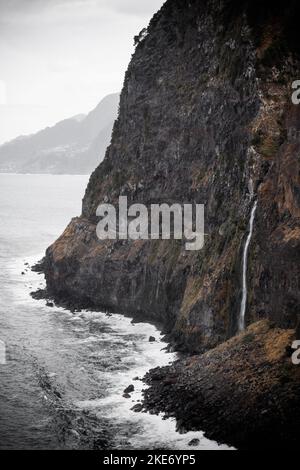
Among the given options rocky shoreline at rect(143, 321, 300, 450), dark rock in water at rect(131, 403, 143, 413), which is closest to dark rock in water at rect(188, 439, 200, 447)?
rocky shoreline at rect(143, 321, 300, 450)

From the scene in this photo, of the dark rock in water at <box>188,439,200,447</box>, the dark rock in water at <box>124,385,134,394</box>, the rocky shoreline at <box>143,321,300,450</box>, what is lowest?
the dark rock in water at <box>188,439,200,447</box>

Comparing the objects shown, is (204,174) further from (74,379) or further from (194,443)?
(194,443)

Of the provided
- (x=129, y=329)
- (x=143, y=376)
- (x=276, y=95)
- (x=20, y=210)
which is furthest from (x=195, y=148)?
(x=20, y=210)

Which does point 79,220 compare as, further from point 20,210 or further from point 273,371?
point 20,210

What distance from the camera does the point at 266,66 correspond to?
45531mm

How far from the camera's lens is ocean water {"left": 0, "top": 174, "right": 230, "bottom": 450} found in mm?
31938

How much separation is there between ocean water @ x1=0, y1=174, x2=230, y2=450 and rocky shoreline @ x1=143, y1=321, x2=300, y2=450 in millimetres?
1245

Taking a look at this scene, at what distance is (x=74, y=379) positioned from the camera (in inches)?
1614

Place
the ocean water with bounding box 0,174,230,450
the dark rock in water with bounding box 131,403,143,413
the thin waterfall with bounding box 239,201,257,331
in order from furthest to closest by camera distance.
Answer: the thin waterfall with bounding box 239,201,257,331 → the dark rock in water with bounding box 131,403,143,413 → the ocean water with bounding box 0,174,230,450

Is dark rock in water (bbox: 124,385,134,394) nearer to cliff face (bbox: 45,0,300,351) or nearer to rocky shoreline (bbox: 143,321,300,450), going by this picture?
rocky shoreline (bbox: 143,321,300,450)

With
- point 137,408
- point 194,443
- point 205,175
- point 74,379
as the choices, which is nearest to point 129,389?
point 137,408

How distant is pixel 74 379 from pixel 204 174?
2469 cm

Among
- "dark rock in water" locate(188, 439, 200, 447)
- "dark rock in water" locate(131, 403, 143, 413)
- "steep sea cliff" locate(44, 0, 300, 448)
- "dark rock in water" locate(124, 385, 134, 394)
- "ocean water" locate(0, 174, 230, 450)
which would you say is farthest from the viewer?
"dark rock in water" locate(124, 385, 134, 394)

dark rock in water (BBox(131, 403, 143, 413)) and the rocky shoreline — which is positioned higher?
the rocky shoreline
